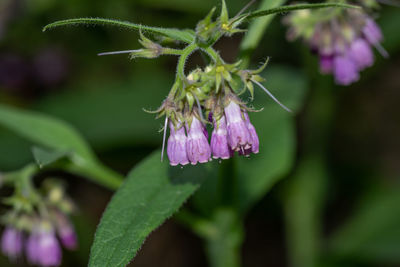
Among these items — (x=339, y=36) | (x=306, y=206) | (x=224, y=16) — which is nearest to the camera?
(x=224, y=16)

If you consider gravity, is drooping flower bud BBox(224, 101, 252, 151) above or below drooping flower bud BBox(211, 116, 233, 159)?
above

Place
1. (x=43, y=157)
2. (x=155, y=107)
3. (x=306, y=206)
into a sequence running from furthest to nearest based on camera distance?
(x=155, y=107) < (x=306, y=206) < (x=43, y=157)

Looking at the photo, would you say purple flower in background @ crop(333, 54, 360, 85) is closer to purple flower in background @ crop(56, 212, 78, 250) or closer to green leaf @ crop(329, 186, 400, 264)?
purple flower in background @ crop(56, 212, 78, 250)

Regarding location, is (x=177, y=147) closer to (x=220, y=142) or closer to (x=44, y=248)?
(x=220, y=142)

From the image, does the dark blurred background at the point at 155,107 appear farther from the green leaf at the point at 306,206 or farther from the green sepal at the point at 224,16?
the green sepal at the point at 224,16

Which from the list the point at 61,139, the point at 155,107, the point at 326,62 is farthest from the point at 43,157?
the point at 155,107

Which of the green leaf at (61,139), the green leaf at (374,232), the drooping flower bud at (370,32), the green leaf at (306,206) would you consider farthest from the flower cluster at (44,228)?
the green leaf at (374,232)

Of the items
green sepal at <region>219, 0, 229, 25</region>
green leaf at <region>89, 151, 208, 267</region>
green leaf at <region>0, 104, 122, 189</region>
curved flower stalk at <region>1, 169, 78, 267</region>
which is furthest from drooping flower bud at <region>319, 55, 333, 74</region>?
curved flower stalk at <region>1, 169, 78, 267</region>

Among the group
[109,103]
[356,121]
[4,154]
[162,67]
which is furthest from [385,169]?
[4,154]

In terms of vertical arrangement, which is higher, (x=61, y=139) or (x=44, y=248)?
(x=61, y=139)
